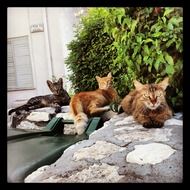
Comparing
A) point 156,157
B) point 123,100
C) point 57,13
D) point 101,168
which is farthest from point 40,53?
point 156,157

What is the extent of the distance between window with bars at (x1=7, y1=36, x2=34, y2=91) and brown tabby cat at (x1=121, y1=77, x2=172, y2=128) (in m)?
0.51

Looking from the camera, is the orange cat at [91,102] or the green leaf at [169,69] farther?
the orange cat at [91,102]

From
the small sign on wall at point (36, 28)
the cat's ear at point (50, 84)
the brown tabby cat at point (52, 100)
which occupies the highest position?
the small sign on wall at point (36, 28)

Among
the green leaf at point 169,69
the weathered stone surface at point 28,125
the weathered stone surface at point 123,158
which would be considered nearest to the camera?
the weathered stone surface at point 123,158

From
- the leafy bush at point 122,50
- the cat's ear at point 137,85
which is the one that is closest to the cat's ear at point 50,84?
the leafy bush at point 122,50

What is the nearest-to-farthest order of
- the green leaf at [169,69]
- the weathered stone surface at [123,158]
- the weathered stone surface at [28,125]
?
the weathered stone surface at [123,158]
the green leaf at [169,69]
the weathered stone surface at [28,125]

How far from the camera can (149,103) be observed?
1.63m

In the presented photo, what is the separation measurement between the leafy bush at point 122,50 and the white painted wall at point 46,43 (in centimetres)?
5

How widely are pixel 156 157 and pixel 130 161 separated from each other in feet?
0.39

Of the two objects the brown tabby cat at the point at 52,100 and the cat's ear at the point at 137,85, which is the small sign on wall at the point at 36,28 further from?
the cat's ear at the point at 137,85

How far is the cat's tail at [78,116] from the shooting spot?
1616mm

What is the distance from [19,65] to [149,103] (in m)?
0.68

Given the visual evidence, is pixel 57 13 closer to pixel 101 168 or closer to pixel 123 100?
pixel 123 100
